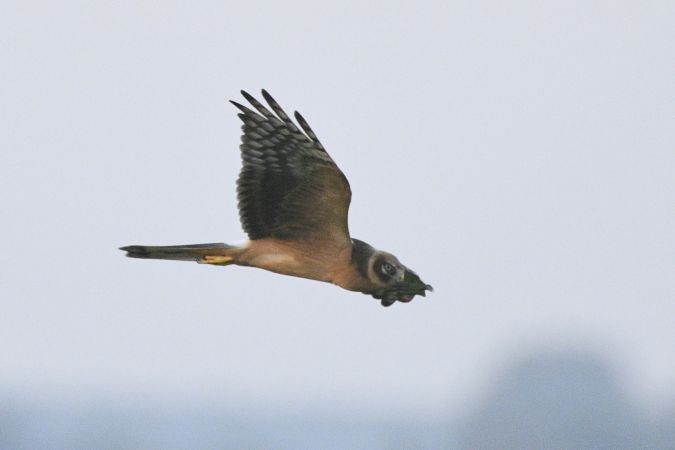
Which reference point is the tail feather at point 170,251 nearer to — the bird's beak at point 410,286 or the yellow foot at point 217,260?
the yellow foot at point 217,260

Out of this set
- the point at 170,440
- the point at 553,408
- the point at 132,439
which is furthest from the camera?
the point at 553,408

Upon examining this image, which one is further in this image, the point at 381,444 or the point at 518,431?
the point at 518,431

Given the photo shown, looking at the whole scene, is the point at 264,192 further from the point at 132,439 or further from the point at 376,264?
the point at 132,439

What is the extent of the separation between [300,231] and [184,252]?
67 centimetres

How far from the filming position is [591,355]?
3150 inches

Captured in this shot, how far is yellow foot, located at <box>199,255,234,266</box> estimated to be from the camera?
11.2 meters

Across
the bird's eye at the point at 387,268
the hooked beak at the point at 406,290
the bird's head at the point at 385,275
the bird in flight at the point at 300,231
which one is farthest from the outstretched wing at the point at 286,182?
the hooked beak at the point at 406,290

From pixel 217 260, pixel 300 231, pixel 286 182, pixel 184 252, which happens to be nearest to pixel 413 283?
pixel 300 231

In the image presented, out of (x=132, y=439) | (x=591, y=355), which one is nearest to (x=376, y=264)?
(x=132, y=439)

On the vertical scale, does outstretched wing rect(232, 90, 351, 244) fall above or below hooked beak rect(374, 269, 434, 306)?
above

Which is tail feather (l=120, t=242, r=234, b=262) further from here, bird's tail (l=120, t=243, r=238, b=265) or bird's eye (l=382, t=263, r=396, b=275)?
bird's eye (l=382, t=263, r=396, b=275)

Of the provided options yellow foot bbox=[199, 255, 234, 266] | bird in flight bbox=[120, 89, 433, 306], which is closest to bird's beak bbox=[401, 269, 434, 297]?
bird in flight bbox=[120, 89, 433, 306]

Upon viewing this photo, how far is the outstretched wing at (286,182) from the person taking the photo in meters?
11.1

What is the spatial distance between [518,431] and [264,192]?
246 feet
